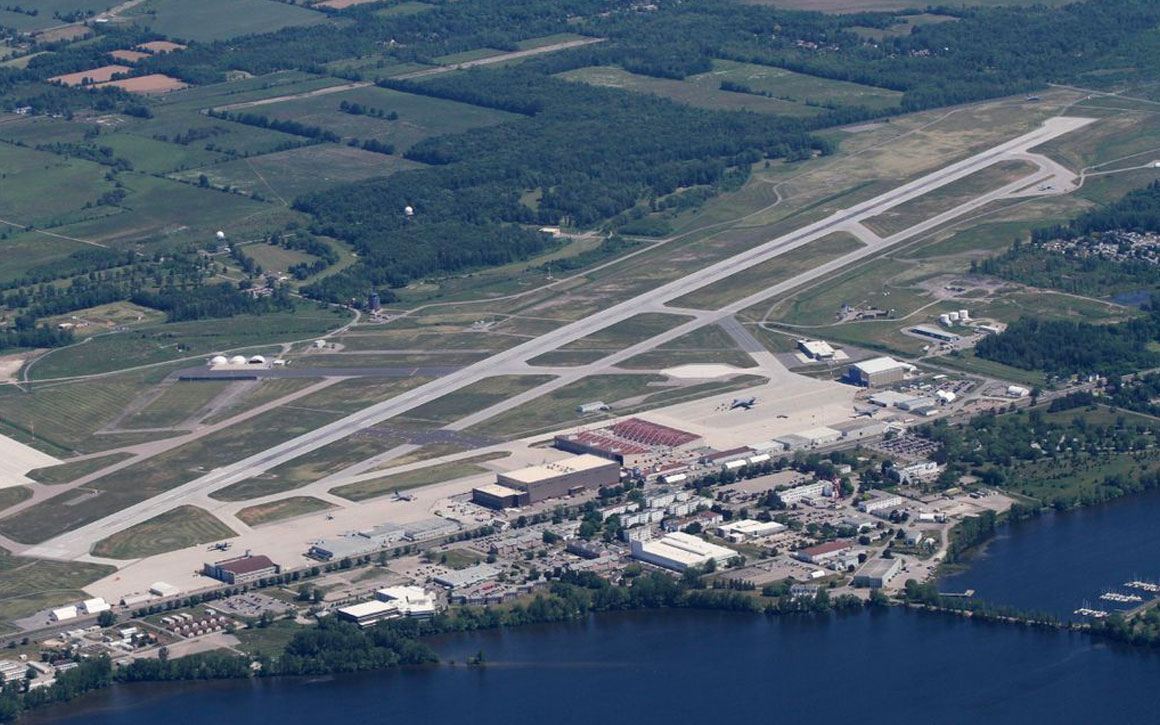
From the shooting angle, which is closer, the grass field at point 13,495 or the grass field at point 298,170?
the grass field at point 13,495

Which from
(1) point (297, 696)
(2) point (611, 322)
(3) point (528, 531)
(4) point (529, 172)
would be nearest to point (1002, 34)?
(4) point (529, 172)

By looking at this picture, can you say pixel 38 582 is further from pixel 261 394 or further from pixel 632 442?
pixel 632 442

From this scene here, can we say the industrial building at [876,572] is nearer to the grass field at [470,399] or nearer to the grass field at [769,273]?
the grass field at [470,399]

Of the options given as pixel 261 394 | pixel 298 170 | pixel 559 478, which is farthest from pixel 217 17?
pixel 559 478

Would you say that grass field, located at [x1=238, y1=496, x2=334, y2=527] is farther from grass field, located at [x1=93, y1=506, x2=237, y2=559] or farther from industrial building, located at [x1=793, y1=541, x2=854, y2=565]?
industrial building, located at [x1=793, y1=541, x2=854, y2=565]

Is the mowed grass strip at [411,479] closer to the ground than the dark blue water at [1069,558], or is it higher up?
closer to the ground

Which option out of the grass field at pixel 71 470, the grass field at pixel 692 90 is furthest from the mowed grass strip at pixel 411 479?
the grass field at pixel 692 90

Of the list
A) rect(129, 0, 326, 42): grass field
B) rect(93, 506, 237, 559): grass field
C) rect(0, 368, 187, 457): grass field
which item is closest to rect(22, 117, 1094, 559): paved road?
rect(93, 506, 237, 559): grass field
